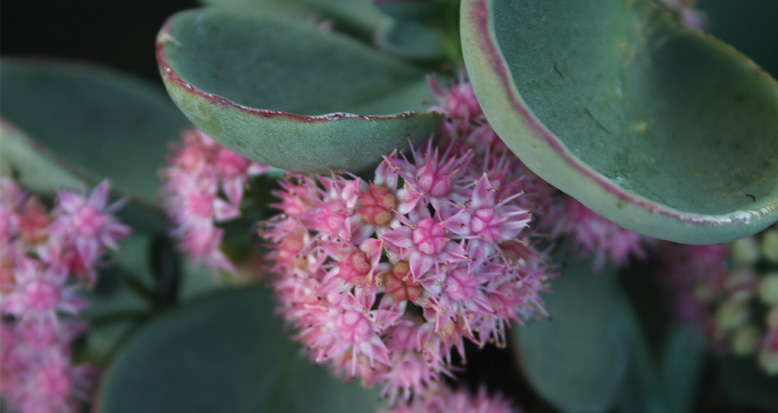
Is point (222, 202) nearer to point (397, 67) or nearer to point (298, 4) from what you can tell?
point (397, 67)

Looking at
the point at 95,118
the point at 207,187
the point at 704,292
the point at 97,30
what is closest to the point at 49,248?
the point at 207,187

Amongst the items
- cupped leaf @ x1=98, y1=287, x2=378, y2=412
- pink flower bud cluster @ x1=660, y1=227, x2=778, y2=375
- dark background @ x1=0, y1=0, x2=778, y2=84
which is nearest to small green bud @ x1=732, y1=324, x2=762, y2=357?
pink flower bud cluster @ x1=660, y1=227, x2=778, y2=375

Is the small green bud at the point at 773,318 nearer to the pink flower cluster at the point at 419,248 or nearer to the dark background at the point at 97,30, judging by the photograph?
the pink flower cluster at the point at 419,248

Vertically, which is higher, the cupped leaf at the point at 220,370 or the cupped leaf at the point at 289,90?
the cupped leaf at the point at 289,90

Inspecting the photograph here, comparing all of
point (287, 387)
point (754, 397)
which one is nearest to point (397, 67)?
point (287, 387)

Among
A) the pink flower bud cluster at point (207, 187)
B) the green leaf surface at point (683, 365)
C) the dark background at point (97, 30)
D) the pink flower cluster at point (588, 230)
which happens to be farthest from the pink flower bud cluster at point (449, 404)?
the dark background at point (97, 30)

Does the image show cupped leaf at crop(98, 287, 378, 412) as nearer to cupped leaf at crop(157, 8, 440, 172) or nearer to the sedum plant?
the sedum plant

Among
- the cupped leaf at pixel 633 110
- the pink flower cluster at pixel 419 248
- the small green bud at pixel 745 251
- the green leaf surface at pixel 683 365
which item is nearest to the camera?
the cupped leaf at pixel 633 110

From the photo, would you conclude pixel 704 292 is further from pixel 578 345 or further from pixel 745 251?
pixel 578 345
